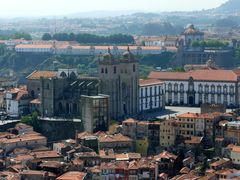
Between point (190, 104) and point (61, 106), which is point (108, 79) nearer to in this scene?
point (61, 106)

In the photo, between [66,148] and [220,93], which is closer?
[66,148]

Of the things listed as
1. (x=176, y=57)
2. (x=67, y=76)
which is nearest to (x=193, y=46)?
(x=176, y=57)

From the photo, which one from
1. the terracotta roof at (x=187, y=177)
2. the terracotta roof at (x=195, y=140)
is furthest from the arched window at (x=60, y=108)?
the terracotta roof at (x=187, y=177)

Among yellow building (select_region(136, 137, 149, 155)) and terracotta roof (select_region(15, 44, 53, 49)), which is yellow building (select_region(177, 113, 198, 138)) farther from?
terracotta roof (select_region(15, 44, 53, 49))

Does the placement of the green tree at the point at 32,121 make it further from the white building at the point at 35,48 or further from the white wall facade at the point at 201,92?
the white building at the point at 35,48

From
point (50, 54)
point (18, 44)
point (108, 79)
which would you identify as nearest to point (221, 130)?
point (108, 79)

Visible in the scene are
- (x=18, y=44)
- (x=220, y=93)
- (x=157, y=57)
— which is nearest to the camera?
(x=220, y=93)

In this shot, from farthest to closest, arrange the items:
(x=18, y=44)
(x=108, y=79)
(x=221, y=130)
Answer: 1. (x=18, y=44)
2. (x=108, y=79)
3. (x=221, y=130)
